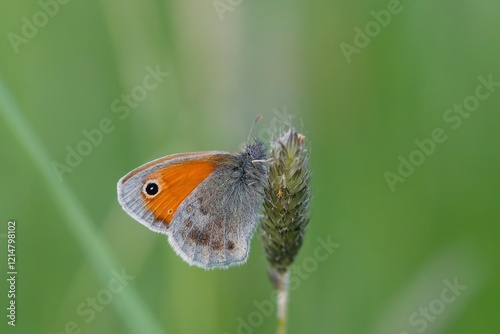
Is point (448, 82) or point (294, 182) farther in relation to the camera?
point (448, 82)

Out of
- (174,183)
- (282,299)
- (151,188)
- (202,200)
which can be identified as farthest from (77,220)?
(202,200)

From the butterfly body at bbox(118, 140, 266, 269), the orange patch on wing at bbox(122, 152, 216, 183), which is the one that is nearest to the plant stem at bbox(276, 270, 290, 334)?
the butterfly body at bbox(118, 140, 266, 269)

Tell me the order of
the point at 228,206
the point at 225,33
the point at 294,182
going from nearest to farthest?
the point at 294,182, the point at 228,206, the point at 225,33

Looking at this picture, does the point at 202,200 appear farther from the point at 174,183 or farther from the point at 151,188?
the point at 151,188

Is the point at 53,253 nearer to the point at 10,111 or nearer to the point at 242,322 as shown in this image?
the point at 242,322

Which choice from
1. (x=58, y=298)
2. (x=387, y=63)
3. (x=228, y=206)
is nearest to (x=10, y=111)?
(x=228, y=206)

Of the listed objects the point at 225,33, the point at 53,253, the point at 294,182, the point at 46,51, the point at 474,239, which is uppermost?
the point at 46,51

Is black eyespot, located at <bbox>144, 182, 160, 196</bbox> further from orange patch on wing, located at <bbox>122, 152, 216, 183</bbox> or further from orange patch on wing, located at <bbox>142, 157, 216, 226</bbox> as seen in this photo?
orange patch on wing, located at <bbox>122, 152, 216, 183</bbox>
